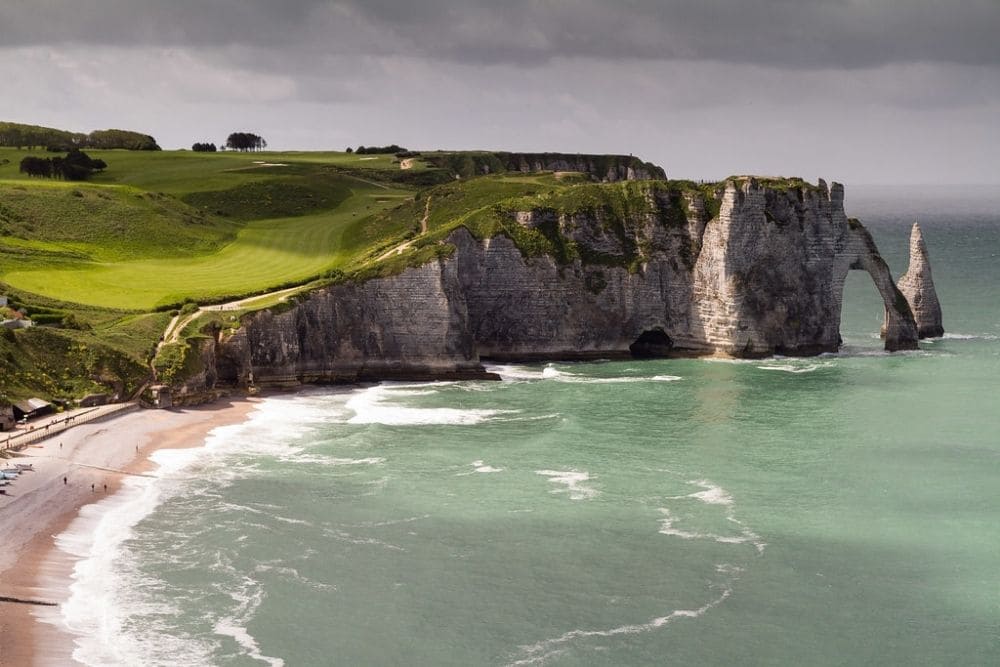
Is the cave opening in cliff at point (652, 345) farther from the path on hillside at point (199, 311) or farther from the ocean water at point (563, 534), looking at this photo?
the path on hillside at point (199, 311)

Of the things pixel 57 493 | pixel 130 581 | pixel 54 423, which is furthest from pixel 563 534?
pixel 54 423

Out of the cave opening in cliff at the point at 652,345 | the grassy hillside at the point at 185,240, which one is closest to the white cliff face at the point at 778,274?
the cave opening in cliff at the point at 652,345

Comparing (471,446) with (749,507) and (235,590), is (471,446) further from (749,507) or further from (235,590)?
(235,590)

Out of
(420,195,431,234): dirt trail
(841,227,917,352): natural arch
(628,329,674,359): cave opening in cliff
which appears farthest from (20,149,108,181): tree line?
(841,227,917,352): natural arch

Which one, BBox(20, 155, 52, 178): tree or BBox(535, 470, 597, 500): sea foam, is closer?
BBox(535, 470, 597, 500): sea foam

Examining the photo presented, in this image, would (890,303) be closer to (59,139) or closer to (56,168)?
(56,168)

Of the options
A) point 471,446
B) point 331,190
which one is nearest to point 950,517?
point 471,446

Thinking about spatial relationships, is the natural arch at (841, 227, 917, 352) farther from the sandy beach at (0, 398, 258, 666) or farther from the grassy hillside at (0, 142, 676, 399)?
the sandy beach at (0, 398, 258, 666)
